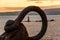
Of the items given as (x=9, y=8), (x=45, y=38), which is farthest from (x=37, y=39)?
(x=9, y=8)

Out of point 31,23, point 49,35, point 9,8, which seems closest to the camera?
point 49,35

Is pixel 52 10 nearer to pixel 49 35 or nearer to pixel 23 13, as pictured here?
pixel 49 35

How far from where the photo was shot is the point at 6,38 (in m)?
0.65

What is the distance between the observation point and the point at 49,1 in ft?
4.48

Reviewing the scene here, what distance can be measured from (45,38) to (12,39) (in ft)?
0.80

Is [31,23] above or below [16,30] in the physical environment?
below

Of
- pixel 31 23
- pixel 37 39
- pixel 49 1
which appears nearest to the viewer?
pixel 37 39

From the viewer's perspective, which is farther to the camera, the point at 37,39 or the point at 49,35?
the point at 49,35

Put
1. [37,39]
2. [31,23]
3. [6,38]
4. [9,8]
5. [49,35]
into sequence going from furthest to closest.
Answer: [9,8]
[31,23]
[49,35]
[37,39]
[6,38]

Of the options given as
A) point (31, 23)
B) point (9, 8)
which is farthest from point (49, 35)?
point (9, 8)

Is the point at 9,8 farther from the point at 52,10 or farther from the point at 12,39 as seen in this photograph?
the point at 12,39

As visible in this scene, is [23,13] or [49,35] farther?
[49,35]

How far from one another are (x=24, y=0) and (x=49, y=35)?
55cm

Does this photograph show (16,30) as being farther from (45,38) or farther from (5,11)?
(5,11)
